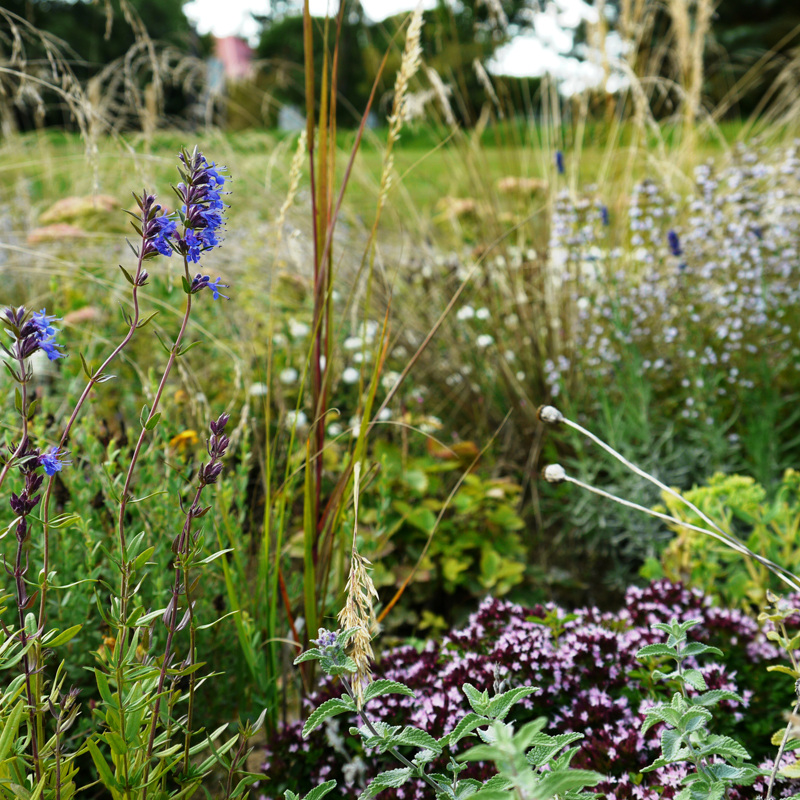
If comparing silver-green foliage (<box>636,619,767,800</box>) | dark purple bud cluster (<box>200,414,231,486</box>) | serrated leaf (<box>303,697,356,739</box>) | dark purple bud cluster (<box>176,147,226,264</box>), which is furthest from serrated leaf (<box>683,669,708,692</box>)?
dark purple bud cluster (<box>176,147,226,264</box>)

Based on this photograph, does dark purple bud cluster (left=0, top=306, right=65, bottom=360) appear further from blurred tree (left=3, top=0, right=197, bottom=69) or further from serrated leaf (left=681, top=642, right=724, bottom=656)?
blurred tree (left=3, top=0, right=197, bottom=69)

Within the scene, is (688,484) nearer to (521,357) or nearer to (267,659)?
(521,357)

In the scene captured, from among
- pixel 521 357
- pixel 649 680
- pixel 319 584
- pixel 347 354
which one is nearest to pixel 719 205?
pixel 521 357

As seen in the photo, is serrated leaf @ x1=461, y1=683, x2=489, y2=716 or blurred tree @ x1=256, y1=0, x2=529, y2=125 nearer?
serrated leaf @ x1=461, y1=683, x2=489, y2=716

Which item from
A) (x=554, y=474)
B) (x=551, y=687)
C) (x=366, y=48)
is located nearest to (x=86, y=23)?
(x=366, y=48)

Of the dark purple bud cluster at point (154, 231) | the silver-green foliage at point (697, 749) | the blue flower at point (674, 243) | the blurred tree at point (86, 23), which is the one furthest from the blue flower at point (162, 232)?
the blurred tree at point (86, 23)

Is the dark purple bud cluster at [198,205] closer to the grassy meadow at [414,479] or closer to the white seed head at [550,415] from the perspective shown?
the grassy meadow at [414,479]

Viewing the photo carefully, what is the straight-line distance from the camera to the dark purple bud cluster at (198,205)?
0.88m

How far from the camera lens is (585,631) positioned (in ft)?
4.84

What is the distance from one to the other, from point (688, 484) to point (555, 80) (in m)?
2.05

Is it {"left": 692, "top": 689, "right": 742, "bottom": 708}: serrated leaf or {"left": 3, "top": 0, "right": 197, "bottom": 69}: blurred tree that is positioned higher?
{"left": 3, "top": 0, "right": 197, "bottom": 69}: blurred tree

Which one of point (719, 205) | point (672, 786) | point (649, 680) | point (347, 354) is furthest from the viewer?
point (347, 354)

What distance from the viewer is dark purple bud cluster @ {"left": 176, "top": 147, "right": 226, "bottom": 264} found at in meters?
0.88

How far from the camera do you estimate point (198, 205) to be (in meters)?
0.91
